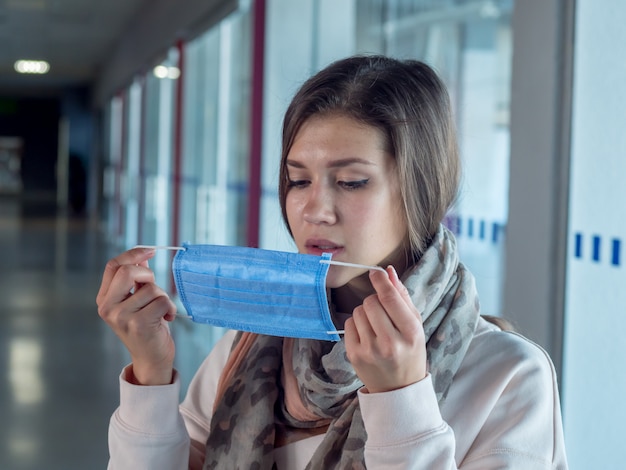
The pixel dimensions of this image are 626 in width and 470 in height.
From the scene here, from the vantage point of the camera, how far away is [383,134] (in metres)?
A: 1.40

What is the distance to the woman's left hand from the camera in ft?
3.87

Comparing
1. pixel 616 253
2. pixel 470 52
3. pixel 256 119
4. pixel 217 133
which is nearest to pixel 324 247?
pixel 616 253

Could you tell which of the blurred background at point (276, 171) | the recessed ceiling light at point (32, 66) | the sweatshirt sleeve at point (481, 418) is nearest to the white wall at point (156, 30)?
the blurred background at point (276, 171)

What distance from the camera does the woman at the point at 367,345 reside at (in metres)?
1.20

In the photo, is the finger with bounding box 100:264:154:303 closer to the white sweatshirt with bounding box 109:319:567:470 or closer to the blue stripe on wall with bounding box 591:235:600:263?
the white sweatshirt with bounding box 109:319:567:470

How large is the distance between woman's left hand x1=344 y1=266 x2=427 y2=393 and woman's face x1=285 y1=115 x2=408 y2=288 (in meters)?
0.18

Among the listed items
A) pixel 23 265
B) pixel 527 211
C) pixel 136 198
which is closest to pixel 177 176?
→ pixel 23 265

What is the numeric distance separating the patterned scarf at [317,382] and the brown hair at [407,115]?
55 mm

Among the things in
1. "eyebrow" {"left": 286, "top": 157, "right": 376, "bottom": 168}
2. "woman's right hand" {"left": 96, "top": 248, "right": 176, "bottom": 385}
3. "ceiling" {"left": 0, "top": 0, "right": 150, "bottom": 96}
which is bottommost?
"woman's right hand" {"left": 96, "top": 248, "right": 176, "bottom": 385}

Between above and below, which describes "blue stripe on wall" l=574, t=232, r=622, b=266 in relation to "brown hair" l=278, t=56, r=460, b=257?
below

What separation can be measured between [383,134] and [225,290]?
1.15ft

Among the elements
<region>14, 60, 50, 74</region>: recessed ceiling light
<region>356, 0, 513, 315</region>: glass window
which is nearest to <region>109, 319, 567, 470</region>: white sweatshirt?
<region>356, 0, 513, 315</region>: glass window

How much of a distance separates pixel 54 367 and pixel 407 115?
5108 millimetres

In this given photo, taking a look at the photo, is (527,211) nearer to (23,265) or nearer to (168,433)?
(168,433)
